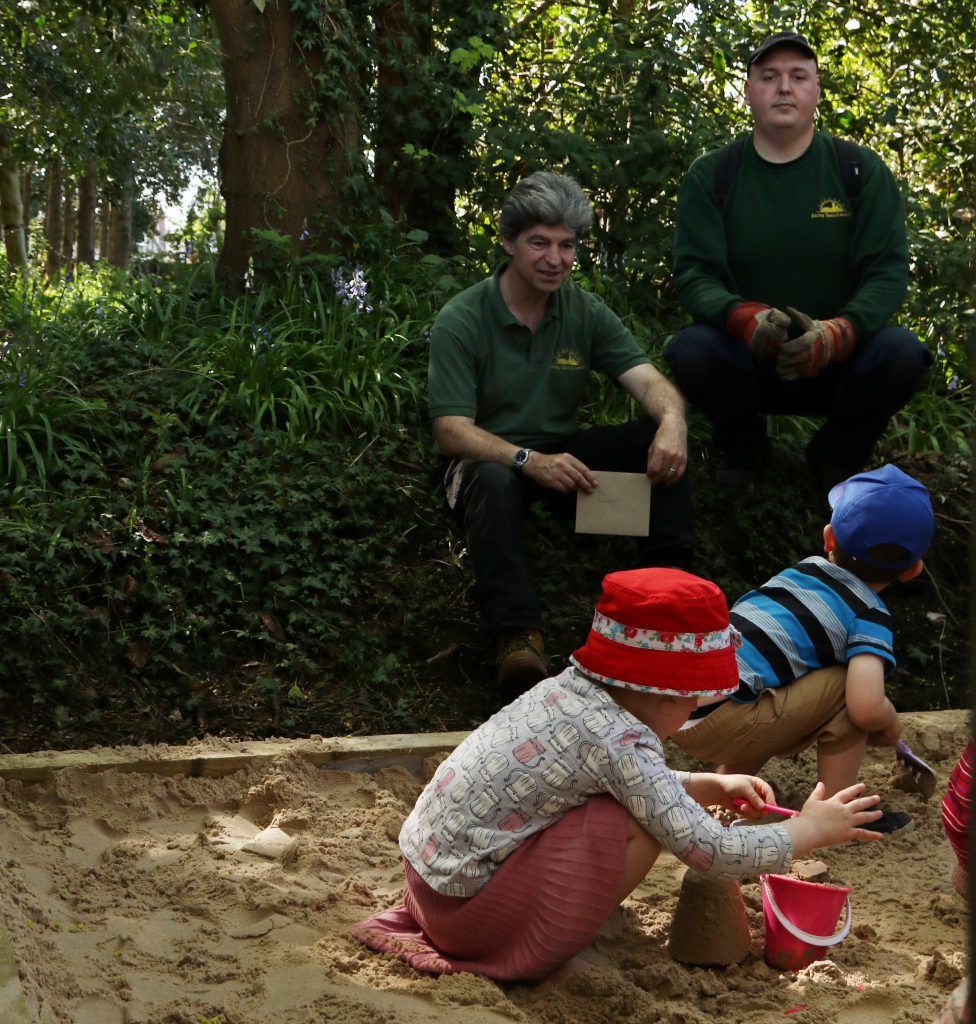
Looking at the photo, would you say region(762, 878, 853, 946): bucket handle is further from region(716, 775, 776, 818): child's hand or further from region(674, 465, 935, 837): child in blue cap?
region(674, 465, 935, 837): child in blue cap

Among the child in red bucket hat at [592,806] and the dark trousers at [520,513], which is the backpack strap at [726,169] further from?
the child in red bucket hat at [592,806]

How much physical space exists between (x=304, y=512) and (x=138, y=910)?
212cm

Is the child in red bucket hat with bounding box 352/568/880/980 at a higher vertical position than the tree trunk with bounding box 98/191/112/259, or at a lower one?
lower

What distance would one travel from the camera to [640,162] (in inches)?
254

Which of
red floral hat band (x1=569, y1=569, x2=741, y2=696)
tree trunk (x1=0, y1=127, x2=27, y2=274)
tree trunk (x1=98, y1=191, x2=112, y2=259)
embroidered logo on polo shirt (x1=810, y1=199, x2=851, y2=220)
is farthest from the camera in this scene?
tree trunk (x1=98, y1=191, x2=112, y2=259)

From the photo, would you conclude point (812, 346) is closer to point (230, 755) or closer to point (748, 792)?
point (748, 792)

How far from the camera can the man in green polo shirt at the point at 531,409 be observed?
4117 mm

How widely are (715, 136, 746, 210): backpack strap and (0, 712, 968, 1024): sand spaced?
2321 mm

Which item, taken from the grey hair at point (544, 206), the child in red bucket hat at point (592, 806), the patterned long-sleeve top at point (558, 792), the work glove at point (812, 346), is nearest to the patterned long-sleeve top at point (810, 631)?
the child in red bucket hat at point (592, 806)

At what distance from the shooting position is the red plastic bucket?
257 centimetres

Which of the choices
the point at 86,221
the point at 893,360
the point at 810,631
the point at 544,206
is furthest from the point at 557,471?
the point at 86,221

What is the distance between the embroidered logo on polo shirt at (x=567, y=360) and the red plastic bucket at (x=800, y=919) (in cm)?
234

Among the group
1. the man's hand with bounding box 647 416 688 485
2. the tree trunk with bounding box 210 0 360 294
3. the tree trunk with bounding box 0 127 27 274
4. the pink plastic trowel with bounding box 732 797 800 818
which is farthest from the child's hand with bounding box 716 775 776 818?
the tree trunk with bounding box 0 127 27 274

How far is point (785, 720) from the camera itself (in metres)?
3.26
